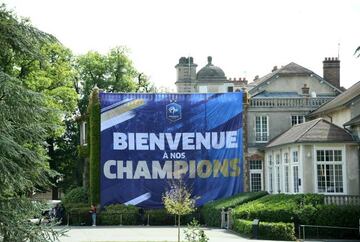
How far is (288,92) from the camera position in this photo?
53.6 metres

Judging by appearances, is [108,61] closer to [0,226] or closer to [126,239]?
[126,239]

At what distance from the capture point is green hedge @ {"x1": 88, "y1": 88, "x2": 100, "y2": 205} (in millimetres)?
44844

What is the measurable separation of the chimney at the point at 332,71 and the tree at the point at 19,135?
144ft

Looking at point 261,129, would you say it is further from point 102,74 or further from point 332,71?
point 102,74

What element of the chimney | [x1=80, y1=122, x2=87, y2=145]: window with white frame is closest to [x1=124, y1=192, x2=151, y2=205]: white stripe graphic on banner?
[x1=80, y1=122, x2=87, y2=145]: window with white frame

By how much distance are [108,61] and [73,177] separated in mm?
11855

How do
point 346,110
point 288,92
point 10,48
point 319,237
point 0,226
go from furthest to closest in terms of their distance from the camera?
point 288,92
point 346,110
point 319,237
point 10,48
point 0,226

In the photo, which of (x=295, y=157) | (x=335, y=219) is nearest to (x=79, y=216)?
(x=295, y=157)

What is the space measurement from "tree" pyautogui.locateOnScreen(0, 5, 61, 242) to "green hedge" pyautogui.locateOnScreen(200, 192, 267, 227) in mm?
27580

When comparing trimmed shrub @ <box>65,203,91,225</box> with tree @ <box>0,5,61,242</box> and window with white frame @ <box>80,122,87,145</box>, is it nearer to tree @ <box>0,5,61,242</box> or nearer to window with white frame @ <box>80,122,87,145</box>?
window with white frame @ <box>80,122,87,145</box>

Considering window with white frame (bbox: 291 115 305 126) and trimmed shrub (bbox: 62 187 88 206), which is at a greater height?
window with white frame (bbox: 291 115 305 126)

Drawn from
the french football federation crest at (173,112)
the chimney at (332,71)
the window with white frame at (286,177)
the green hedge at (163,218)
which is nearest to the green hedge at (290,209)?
the window with white frame at (286,177)

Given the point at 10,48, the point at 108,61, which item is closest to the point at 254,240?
the point at 10,48

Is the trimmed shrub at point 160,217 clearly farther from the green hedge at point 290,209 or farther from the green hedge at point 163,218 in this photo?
the green hedge at point 290,209
